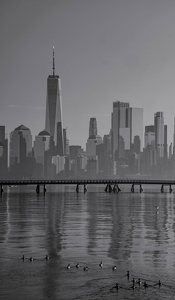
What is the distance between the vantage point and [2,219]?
101 metres

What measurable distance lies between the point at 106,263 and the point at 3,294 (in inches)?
549

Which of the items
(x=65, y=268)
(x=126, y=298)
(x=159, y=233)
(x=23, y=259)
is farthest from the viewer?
(x=159, y=233)

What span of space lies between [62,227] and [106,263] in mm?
32524

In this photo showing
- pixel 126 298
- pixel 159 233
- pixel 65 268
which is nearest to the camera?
pixel 126 298

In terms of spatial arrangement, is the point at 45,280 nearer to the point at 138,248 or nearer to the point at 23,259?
the point at 23,259

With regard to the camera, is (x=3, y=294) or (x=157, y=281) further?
(x=157, y=281)

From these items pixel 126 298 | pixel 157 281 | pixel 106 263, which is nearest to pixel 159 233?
pixel 106 263

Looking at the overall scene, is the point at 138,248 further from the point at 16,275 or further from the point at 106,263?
the point at 16,275

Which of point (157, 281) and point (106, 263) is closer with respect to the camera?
point (157, 281)

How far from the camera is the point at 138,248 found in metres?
63.1

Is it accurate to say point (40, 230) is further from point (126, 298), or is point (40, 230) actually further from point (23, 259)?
point (126, 298)

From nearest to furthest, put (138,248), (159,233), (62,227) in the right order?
(138,248) → (159,233) → (62,227)

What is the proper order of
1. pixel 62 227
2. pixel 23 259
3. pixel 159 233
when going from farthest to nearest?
1. pixel 62 227
2. pixel 159 233
3. pixel 23 259

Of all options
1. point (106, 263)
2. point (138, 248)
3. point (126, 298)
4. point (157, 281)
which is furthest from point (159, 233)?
point (126, 298)
